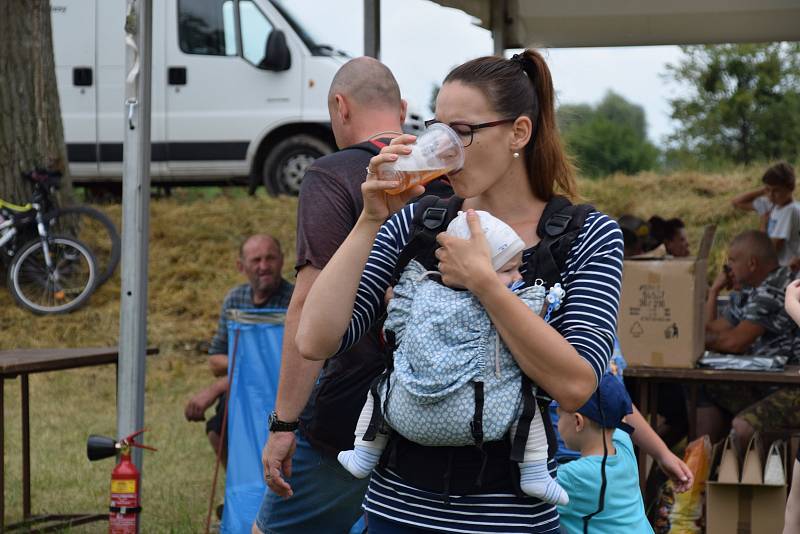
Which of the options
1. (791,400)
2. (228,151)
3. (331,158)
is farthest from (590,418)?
(228,151)

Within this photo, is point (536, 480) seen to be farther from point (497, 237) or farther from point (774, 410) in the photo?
point (774, 410)

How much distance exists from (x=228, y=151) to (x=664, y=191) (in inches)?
184

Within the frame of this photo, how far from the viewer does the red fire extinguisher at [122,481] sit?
3.59 metres

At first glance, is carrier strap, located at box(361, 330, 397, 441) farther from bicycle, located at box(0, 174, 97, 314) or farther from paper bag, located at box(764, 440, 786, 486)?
bicycle, located at box(0, 174, 97, 314)

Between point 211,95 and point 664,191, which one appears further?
point 664,191

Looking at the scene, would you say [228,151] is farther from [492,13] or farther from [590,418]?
[590,418]

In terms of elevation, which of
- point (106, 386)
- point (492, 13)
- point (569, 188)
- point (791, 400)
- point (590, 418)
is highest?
point (492, 13)

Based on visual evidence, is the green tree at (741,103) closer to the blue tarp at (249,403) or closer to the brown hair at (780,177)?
the brown hair at (780,177)

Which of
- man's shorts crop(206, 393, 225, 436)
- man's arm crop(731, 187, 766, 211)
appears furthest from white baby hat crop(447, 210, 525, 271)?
man's arm crop(731, 187, 766, 211)

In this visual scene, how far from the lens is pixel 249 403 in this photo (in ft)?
14.2

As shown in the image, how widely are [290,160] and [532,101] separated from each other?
9214 mm

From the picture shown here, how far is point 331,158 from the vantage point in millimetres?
2650

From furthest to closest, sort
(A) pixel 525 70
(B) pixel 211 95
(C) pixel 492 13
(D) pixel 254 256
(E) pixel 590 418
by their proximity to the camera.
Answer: (B) pixel 211 95 < (C) pixel 492 13 < (D) pixel 254 256 < (E) pixel 590 418 < (A) pixel 525 70

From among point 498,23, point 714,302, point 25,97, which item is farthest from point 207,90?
point 714,302
